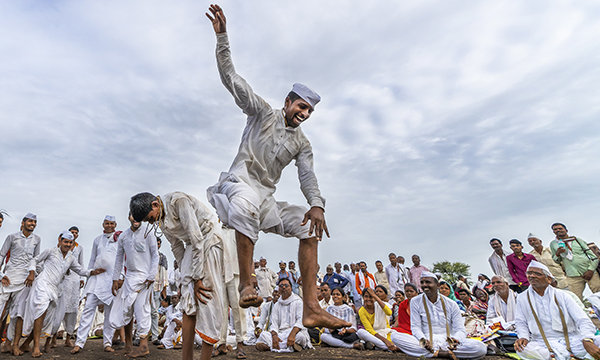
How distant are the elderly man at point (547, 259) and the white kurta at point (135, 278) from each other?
27.4ft

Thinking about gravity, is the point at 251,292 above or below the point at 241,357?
above

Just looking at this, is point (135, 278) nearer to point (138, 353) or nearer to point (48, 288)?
point (138, 353)

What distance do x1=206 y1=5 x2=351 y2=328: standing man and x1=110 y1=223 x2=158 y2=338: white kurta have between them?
365 centimetres

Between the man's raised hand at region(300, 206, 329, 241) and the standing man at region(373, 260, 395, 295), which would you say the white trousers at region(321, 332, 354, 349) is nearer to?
the standing man at region(373, 260, 395, 295)

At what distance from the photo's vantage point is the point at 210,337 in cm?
401

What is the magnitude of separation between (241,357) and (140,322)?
1823 millimetres

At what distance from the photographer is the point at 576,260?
7809 millimetres

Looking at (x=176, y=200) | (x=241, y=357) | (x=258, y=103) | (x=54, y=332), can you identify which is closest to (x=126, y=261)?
(x=54, y=332)

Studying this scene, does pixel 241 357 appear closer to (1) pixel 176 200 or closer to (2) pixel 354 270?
(1) pixel 176 200

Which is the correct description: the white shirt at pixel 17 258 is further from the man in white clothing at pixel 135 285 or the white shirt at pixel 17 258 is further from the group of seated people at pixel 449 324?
the group of seated people at pixel 449 324

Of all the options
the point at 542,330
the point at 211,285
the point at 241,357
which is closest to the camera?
the point at 211,285

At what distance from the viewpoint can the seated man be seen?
24.9 feet

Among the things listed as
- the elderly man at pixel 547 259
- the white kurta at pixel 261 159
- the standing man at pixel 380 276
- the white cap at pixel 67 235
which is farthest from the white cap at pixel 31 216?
the elderly man at pixel 547 259

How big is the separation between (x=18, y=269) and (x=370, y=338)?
23.2ft
